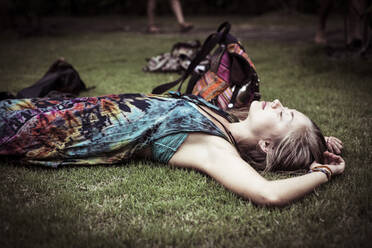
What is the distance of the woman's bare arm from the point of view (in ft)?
5.90

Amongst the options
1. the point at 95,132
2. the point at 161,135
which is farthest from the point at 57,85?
the point at 161,135

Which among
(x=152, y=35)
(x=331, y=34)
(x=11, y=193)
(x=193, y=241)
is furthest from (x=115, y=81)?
(x=331, y=34)

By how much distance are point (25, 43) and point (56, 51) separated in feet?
4.85

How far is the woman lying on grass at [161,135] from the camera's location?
2.14 metres

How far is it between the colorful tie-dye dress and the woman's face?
315 millimetres

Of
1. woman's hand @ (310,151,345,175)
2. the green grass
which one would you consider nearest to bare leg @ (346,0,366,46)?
the green grass

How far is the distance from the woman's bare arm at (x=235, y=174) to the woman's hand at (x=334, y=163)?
0.45 ft

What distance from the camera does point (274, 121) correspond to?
217 cm

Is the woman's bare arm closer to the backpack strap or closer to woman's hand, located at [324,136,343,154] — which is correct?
woman's hand, located at [324,136,343,154]

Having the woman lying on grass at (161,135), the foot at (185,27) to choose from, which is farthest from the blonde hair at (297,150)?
the foot at (185,27)

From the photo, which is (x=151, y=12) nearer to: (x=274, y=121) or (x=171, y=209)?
(x=274, y=121)

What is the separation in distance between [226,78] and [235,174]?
5.20 feet

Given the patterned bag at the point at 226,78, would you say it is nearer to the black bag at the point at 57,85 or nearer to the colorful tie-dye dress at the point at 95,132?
the colorful tie-dye dress at the point at 95,132

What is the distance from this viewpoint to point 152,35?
29.3 ft
